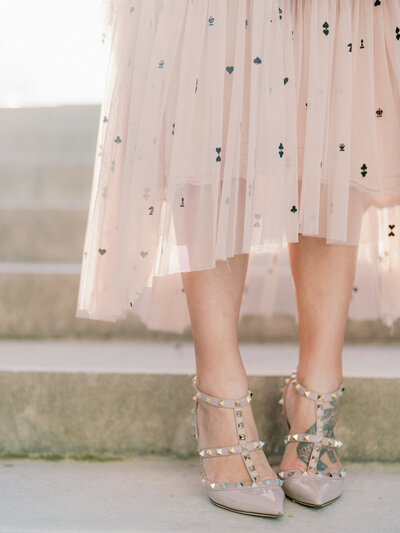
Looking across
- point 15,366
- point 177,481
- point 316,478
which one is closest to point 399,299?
point 316,478

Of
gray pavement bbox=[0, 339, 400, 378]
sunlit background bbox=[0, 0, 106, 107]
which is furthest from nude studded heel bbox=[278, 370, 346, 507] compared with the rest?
sunlit background bbox=[0, 0, 106, 107]

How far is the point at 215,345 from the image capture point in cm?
71

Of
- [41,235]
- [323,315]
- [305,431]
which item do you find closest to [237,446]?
[305,431]

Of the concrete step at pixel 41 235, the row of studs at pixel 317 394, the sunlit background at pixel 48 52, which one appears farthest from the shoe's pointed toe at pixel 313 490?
the sunlit background at pixel 48 52

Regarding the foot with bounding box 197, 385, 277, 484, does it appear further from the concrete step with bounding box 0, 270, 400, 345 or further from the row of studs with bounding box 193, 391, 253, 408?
the concrete step with bounding box 0, 270, 400, 345

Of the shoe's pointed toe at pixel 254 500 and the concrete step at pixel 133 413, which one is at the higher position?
the concrete step at pixel 133 413

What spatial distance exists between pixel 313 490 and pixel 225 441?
0.42ft

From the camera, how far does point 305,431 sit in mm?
741

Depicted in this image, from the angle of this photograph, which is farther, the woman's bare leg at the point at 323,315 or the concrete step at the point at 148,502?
the woman's bare leg at the point at 323,315

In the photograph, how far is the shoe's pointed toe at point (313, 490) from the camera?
682 mm

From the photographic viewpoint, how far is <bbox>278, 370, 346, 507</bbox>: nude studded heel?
27.0 inches

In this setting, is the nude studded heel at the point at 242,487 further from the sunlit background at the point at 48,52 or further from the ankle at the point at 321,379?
the sunlit background at the point at 48,52

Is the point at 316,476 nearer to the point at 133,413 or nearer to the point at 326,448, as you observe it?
the point at 326,448

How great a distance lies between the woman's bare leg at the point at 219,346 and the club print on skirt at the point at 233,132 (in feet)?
0.15
